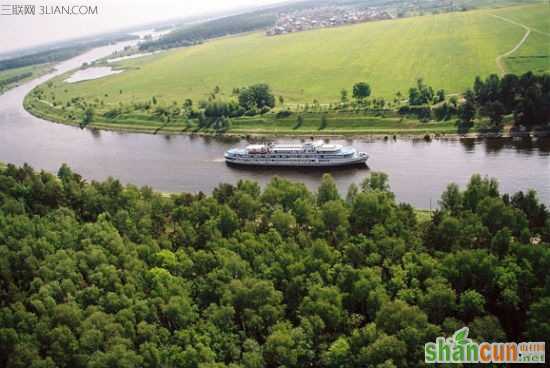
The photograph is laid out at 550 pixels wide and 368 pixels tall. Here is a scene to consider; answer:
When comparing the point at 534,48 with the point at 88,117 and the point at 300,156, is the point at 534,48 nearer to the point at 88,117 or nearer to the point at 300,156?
the point at 300,156

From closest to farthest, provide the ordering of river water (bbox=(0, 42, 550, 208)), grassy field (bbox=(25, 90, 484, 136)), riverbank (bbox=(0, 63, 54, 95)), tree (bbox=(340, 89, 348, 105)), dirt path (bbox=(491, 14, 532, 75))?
river water (bbox=(0, 42, 550, 208)), grassy field (bbox=(25, 90, 484, 136)), tree (bbox=(340, 89, 348, 105)), dirt path (bbox=(491, 14, 532, 75)), riverbank (bbox=(0, 63, 54, 95))

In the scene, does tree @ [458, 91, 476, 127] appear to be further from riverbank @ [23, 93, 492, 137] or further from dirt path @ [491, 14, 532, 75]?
dirt path @ [491, 14, 532, 75]

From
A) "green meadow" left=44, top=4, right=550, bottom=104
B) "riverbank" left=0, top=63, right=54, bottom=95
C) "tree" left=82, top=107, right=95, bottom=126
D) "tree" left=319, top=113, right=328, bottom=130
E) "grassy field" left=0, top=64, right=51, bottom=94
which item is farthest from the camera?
"grassy field" left=0, top=64, right=51, bottom=94

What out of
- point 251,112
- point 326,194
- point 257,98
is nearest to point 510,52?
point 257,98

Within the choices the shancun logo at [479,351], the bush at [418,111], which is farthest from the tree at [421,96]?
the shancun logo at [479,351]

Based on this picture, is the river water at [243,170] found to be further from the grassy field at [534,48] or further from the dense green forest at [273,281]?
the grassy field at [534,48]

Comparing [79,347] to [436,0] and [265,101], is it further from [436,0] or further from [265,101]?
[436,0]

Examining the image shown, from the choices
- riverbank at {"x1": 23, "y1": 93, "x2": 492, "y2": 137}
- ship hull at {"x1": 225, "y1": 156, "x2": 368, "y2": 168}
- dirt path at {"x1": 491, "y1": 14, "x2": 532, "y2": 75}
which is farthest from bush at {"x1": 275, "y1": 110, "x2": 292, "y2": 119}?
dirt path at {"x1": 491, "y1": 14, "x2": 532, "y2": 75}
